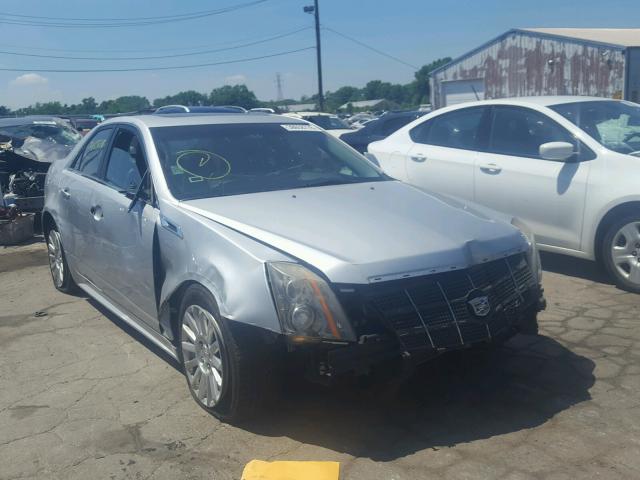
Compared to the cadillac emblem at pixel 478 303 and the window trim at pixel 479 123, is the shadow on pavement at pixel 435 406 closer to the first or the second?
the cadillac emblem at pixel 478 303

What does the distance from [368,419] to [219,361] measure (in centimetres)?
84

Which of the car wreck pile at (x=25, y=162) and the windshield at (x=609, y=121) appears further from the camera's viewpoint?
the car wreck pile at (x=25, y=162)

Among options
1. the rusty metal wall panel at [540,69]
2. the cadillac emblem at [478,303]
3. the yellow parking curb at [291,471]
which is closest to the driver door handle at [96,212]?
the yellow parking curb at [291,471]

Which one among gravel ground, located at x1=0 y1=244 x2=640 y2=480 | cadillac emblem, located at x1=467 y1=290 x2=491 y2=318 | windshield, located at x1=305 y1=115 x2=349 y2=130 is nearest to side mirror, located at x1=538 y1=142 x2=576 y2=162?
gravel ground, located at x1=0 y1=244 x2=640 y2=480

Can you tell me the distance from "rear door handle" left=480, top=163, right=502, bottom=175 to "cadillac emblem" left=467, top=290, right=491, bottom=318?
3273mm

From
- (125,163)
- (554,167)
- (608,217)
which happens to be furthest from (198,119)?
(608,217)

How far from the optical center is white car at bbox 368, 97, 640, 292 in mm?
5699

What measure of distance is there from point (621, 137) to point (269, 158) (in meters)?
3.35

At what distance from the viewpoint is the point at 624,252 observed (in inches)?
223

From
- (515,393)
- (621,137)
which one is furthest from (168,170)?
(621,137)

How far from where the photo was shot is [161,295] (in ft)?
13.3

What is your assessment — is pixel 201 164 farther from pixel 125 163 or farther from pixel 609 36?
pixel 609 36

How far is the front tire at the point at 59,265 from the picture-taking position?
20.2 ft

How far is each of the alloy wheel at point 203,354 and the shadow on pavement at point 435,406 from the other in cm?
31
